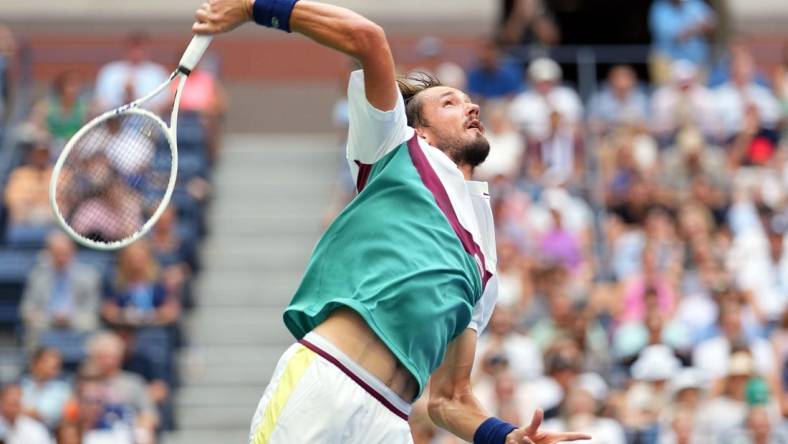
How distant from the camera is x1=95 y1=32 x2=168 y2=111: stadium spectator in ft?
51.5

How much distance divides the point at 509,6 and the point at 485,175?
510 cm

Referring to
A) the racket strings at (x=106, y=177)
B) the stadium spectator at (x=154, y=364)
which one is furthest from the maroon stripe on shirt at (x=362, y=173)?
the stadium spectator at (x=154, y=364)

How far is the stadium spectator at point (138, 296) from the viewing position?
520 inches

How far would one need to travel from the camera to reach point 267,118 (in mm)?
18469

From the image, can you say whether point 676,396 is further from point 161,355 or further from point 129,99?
point 129,99

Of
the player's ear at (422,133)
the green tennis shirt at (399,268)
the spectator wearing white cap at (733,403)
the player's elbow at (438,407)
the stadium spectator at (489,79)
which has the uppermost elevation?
the player's ear at (422,133)

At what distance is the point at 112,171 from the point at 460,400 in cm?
296

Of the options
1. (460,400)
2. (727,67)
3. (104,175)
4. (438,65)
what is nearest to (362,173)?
(460,400)

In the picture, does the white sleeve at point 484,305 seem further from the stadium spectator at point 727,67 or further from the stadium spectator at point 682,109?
the stadium spectator at point 727,67

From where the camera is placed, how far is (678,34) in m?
17.3

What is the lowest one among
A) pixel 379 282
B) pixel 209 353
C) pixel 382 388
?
pixel 209 353

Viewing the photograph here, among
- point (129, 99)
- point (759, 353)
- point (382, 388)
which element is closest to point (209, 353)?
point (129, 99)

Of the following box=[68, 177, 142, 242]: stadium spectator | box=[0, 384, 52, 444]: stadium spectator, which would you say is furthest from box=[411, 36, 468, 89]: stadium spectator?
box=[68, 177, 142, 242]: stadium spectator

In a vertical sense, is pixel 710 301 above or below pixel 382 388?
below
